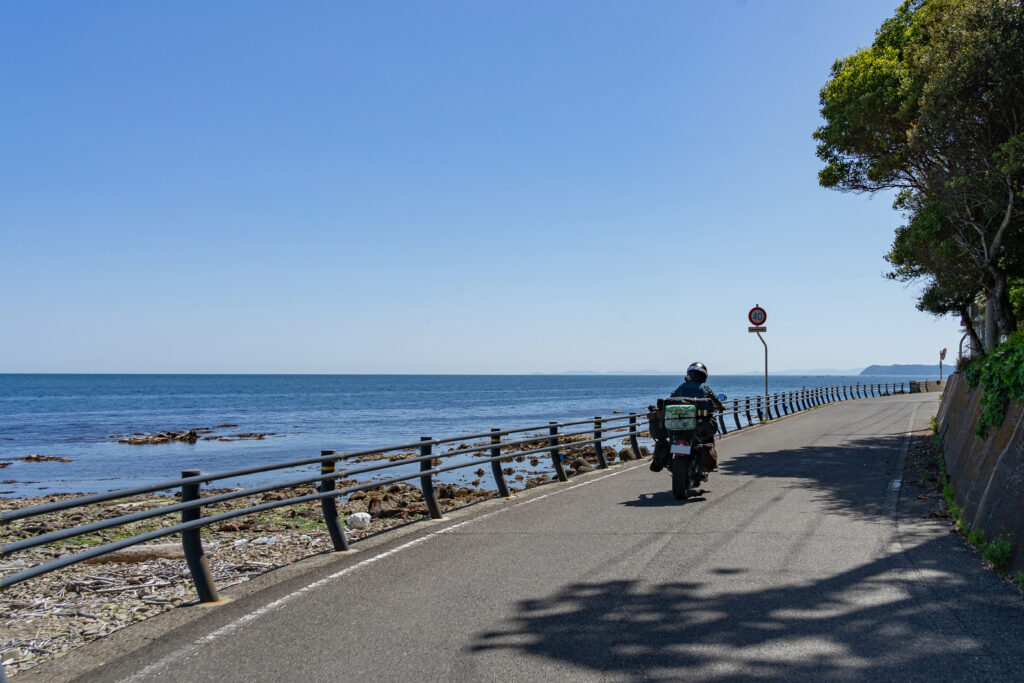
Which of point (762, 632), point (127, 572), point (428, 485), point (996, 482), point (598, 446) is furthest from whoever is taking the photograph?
point (598, 446)

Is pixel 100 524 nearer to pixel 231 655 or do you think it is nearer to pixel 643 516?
pixel 231 655

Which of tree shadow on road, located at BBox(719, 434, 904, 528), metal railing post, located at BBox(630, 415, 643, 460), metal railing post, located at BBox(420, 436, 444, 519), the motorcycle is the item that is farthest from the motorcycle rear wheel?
metal railing post, located at BBox(630, 415, 643, 460)

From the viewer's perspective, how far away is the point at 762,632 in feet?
15.9

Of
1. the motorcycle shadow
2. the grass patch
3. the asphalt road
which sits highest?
the grass patch

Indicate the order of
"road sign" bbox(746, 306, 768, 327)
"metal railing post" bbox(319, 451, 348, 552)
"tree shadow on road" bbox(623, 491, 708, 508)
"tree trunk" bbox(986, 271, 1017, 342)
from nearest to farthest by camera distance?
1. "metal railing post" bbox(319, 451, 348, 552)
2. "tree shadow on road" bbox(623, 491, 708, 508)
3. "tree trunk" bbox(986, 271, 1017, 342)
4. "road sign" bbox(746, 306, 768, 327)

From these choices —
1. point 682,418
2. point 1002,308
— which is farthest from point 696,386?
point 1002,308

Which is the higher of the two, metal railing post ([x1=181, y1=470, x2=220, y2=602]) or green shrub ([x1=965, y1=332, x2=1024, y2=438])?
green shrub ([x1=965, y1=332, x2=1024, y2=438])

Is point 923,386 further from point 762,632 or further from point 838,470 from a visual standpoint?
point 762,632

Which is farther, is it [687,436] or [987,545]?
[687,436]

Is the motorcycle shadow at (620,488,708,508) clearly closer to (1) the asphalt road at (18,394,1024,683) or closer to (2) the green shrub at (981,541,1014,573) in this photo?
(1) the asphalt road at (18,394,1024,683)

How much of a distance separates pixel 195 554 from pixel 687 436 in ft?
23.1

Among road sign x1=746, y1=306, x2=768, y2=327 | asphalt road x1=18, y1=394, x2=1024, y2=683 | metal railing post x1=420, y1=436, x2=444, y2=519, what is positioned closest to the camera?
asphalt road x1=18, y1=394, x2=1024, y2=683

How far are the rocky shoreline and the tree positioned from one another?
42.3 ft

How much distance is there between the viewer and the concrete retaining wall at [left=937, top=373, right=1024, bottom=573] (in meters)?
6.60
